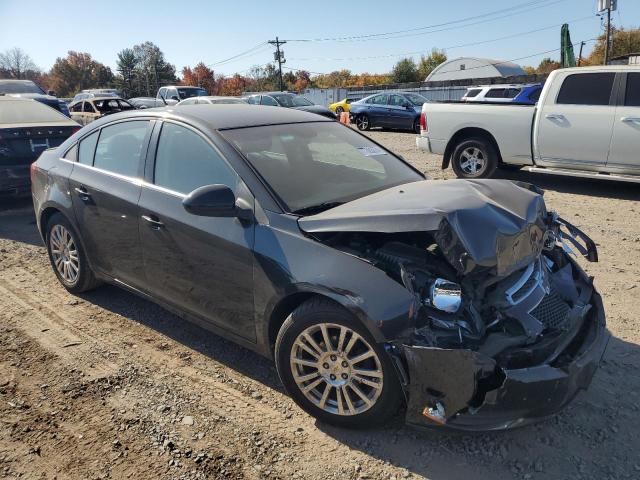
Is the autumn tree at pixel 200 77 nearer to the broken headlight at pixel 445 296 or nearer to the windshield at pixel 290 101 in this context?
the windshield at pixel 290 101

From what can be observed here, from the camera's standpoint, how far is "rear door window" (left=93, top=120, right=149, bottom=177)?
149 inches

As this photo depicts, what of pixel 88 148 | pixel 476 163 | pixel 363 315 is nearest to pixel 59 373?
pixel 88 148

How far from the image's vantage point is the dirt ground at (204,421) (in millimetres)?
2543

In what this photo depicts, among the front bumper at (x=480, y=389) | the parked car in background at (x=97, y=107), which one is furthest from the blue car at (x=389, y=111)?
the front bumper at (x=480, y=389)

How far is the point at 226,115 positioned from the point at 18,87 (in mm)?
17941

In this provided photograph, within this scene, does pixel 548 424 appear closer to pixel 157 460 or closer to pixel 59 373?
pixel 157 460

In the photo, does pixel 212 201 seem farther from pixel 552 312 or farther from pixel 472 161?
pixel 472 161

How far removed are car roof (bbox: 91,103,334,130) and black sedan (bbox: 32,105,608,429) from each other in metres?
0.02

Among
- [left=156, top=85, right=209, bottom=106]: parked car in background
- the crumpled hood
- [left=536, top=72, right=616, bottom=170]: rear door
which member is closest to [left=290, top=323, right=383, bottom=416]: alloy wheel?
the crumpled hood

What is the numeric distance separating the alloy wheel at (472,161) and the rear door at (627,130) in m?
2.06

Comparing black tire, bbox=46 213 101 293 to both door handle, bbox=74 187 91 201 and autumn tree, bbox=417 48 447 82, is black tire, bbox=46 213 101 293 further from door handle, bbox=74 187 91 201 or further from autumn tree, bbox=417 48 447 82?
autumn tree, bbox=417 48 447 82

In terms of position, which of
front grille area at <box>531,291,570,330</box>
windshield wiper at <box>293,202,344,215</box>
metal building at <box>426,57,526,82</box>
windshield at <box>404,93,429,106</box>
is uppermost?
metal building at <box>426,57,526,82</box>

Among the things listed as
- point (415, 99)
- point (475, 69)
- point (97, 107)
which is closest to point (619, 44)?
point (475, 69)

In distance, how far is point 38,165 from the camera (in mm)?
4785
